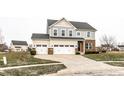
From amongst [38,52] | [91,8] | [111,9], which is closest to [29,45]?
[38,52]

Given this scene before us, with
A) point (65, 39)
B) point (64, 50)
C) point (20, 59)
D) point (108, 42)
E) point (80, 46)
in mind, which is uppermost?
point (65, 39)

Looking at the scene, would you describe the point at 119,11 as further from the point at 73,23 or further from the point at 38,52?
the point at 38,52

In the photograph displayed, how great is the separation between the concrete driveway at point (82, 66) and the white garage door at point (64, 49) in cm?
15

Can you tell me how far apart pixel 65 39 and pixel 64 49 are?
1.29 feet

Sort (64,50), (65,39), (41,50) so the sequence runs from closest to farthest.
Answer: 1. (41,50)
2. (64,50)
3. (65,39)

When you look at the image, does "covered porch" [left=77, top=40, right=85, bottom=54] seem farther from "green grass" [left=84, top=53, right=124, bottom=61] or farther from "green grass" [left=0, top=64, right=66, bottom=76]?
"green grass" [left=0, top=64, right=66, bottom=76]

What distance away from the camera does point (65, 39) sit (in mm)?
7223

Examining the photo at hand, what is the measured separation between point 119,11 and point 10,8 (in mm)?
3133

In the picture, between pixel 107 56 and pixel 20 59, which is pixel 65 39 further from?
pixel 20 59

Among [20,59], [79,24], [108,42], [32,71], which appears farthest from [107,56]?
[20,59]

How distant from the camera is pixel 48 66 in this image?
6750mm
